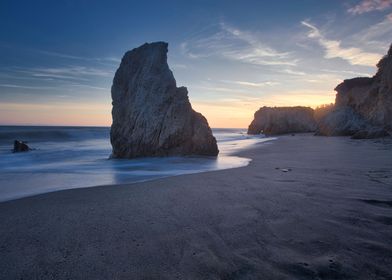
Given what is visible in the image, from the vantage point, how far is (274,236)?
2078mm

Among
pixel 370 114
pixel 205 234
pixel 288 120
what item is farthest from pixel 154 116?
pixel 288 120

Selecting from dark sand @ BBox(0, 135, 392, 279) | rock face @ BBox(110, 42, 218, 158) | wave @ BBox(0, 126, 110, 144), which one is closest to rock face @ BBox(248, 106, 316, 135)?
wave @ BBox(0, 126, 110, 144)

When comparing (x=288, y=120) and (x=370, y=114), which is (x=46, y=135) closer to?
(x=288, y=120)

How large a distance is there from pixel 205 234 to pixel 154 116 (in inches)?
302

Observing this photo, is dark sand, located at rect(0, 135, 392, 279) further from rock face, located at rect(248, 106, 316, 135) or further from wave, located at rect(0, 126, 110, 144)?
rock face, located at rect(248, 106, 316, 135)

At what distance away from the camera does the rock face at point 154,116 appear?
9.30 meters

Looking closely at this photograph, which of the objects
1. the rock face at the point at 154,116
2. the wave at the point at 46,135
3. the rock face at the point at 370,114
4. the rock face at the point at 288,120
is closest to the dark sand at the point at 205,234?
the rock face at the point at 154,116

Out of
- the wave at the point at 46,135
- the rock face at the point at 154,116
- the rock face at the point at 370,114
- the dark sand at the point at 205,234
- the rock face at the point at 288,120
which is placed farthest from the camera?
the rock face at the point at 288,120

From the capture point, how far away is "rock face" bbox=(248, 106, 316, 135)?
39.3 meters

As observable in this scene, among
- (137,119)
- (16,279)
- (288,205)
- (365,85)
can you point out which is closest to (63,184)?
(16,279)

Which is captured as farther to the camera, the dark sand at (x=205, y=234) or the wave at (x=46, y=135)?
the wave at (x=46, y=135)

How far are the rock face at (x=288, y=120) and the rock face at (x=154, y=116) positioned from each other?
3197cm

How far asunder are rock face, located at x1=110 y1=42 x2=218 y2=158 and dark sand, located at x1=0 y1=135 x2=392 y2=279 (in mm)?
5645

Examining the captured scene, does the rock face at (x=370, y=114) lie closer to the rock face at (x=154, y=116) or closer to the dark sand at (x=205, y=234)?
the rock face at (x=154, y=116)
